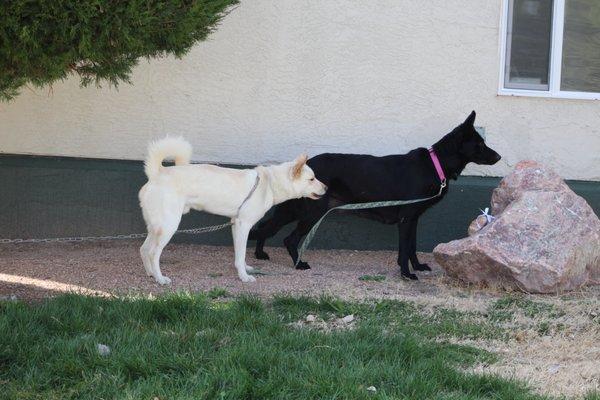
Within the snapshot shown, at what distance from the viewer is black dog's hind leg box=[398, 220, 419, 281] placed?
23.1ft

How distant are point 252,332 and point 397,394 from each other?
1131mm

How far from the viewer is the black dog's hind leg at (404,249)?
7.05 metres

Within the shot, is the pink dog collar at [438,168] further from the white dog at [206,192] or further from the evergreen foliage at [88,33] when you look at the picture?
the evergreen foliage at [88,33]

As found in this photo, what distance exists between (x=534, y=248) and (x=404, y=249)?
1.20m

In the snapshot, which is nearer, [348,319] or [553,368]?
[553,368]

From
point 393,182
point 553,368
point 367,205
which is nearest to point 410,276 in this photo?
point 367,205

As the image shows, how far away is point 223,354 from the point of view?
4.25m

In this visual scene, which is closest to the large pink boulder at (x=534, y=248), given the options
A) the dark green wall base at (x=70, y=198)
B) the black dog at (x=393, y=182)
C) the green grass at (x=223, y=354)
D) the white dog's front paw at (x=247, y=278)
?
the black dog at (x=393, y=182)

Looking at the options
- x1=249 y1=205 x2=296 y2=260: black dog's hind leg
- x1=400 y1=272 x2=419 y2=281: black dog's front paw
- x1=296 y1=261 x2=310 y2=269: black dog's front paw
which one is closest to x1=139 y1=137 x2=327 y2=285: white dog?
x1=296 y1=261 x2=310 y2=269: black dog's front paw

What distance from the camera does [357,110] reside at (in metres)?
8.24

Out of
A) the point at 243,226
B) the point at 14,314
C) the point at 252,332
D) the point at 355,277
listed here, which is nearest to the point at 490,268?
the point at 355,277

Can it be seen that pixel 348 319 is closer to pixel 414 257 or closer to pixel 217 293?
pixel 217 293

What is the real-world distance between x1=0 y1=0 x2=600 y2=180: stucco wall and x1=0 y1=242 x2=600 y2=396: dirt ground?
1099mm

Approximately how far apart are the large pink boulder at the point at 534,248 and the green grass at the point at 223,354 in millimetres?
972
